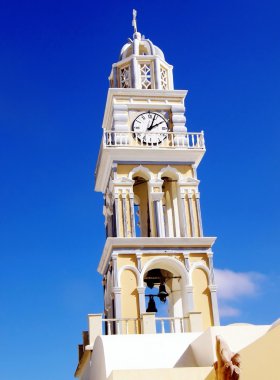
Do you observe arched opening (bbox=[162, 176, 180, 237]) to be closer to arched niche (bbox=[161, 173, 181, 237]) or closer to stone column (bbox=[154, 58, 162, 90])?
arched niche (bbox=[161, 173, 181, 237])

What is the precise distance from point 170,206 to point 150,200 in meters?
1.30

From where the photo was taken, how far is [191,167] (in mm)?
24828

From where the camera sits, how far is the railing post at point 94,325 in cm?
1973

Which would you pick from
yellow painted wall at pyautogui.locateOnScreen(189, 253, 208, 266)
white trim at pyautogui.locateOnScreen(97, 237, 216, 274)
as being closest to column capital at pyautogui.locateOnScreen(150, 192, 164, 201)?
white trim at pyautogui.locateOnScreen(97, 237, 216, 274)

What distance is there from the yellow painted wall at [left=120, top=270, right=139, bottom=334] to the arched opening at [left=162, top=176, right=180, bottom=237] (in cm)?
255

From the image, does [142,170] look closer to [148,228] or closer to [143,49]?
[148,228]

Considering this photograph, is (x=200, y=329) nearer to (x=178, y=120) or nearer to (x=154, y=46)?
(x=178, y=120)

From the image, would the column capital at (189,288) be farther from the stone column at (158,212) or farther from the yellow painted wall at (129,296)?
the stone column at (158,212)

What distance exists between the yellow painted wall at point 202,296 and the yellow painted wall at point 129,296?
201 cm

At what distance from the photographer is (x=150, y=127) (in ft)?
82.8

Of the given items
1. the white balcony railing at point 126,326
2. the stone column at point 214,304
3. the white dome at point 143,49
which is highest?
the white dome at point 143,49

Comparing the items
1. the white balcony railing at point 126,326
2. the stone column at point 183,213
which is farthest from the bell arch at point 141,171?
the white balcony railing at point 126,326

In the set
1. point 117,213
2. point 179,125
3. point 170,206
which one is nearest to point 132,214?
point 117,213

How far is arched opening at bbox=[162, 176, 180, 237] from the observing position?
24308 millimetres
